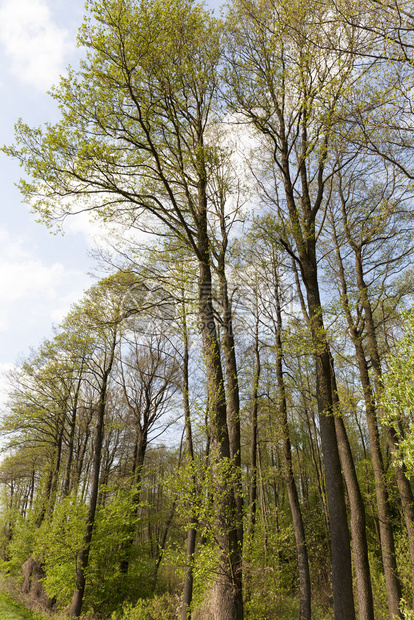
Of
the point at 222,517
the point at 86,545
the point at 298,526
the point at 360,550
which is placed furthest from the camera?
the point at 86,545

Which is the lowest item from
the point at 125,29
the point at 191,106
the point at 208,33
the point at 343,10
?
the point at 343,10

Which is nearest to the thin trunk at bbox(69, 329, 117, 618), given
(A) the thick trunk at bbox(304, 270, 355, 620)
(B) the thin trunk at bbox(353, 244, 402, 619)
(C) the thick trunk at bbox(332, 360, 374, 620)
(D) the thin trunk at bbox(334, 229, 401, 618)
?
(C) the thick trunk at bbox(332, 360, 374, 620)

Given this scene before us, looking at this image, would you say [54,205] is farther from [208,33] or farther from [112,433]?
[112,433]

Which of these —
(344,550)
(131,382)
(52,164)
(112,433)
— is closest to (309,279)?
(344,550)

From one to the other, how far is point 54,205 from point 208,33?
4.81m

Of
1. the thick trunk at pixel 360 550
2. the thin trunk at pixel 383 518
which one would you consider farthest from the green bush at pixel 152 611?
the thin trunk at pixel 383 518

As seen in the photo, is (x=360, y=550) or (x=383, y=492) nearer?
(x=360, y=550)

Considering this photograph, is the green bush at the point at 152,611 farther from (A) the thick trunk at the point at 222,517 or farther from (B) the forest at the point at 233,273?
(A) the thick trunk at the point at 222,517

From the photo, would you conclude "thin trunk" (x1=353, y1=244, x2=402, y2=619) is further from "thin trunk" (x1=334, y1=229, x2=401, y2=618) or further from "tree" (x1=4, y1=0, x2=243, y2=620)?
"tree" (x1=4, y1=0, x2=243, y2=620)

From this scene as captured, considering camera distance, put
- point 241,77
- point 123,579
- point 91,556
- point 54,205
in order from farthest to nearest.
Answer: point 123,579
point 91,556
point 241,77
point 54,205

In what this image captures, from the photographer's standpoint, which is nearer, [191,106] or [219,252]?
[191,106]

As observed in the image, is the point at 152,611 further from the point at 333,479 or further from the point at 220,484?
the point at 333,479

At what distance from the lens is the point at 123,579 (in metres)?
11.4

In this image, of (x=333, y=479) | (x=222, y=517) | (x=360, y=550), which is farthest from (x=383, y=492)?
(x=222, y=517)
